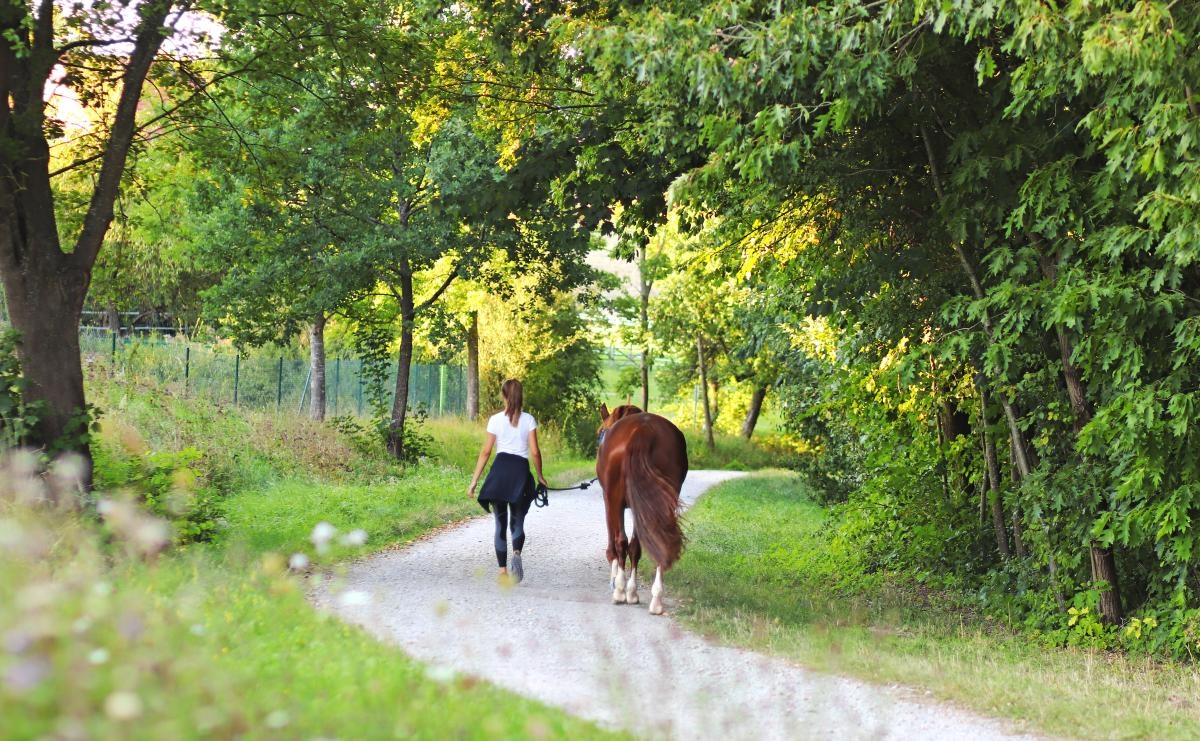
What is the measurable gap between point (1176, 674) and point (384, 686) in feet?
21.6

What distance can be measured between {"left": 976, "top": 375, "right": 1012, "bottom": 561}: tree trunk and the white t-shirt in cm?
464

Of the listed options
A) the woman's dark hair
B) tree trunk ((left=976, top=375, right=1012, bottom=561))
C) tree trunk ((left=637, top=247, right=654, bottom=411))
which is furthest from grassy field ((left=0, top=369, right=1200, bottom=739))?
tree trunk ((left=637, top=247, right=654, bottom=411))

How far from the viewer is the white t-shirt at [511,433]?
10961 millimetres

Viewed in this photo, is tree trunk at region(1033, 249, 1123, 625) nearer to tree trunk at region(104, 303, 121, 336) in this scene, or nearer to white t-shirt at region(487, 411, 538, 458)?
white t-shirt at region(487, 411, 538, 458)

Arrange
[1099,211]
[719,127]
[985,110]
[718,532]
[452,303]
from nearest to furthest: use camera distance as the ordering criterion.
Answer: [719,127] → [1099,211] → [985,110] → [718,532] → [452,303]

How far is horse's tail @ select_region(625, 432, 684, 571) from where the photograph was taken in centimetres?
962

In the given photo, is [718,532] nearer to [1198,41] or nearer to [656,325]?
[1198,41]

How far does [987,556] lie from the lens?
13.0m

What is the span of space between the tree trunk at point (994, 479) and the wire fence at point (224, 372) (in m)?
14.5

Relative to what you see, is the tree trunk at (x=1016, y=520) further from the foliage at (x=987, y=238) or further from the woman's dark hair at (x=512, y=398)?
the woman's dark hair at (x=512, y=398)

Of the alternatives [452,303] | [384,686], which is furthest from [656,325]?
[384,686]

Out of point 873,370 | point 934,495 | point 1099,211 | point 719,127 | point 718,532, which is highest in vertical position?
point 719,127

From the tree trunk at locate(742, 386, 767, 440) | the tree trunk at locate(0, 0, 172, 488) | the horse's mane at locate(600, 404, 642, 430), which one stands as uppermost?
the tree trunk at locate(0, 0, 172, 488)

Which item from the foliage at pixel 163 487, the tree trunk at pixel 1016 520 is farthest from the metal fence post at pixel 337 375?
the tree trunk at pixel 1016 520
